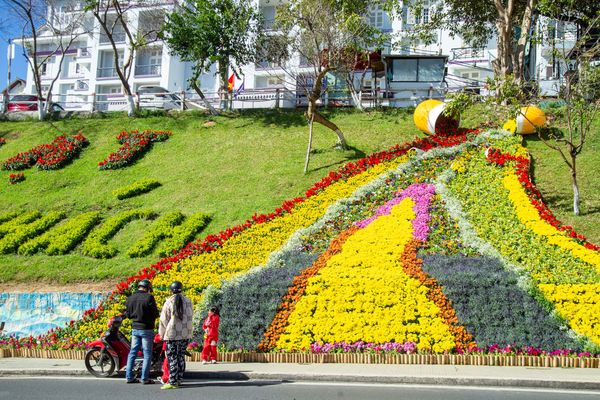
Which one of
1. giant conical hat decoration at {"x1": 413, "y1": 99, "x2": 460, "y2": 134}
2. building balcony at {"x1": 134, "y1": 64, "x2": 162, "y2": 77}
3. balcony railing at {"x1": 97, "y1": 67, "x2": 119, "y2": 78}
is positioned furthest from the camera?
balcony railing at {"x1": 97, "y1": 67, "x2": 119, "y2": 78}

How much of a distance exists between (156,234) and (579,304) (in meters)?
12.0

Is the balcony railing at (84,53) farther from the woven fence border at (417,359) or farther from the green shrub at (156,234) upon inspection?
the woven fence border at (417,359)

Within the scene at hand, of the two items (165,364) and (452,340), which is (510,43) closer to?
(452,340)

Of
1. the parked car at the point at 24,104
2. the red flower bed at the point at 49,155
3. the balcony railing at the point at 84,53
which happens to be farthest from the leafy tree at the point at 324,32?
the balcony railing at the point at 84,53

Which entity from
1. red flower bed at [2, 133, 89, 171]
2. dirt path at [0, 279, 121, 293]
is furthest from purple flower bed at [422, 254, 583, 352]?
red flower bed at [2, 133, 89, 171]

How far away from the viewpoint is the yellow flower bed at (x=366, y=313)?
11.1m

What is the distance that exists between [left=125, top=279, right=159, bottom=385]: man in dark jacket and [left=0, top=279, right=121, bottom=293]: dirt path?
6.33 meters

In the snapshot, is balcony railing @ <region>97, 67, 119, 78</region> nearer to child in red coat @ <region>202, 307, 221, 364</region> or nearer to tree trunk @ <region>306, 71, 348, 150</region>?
tree trunk @ <region>306, 71, 348, 150</region>

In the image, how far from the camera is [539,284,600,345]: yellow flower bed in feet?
35.0

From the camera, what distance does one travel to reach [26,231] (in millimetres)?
20328

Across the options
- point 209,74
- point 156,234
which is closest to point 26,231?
point 156,234

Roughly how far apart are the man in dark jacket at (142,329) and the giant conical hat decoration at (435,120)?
16214mm

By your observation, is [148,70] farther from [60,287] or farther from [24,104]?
[60,287]

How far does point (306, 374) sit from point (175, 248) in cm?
869
